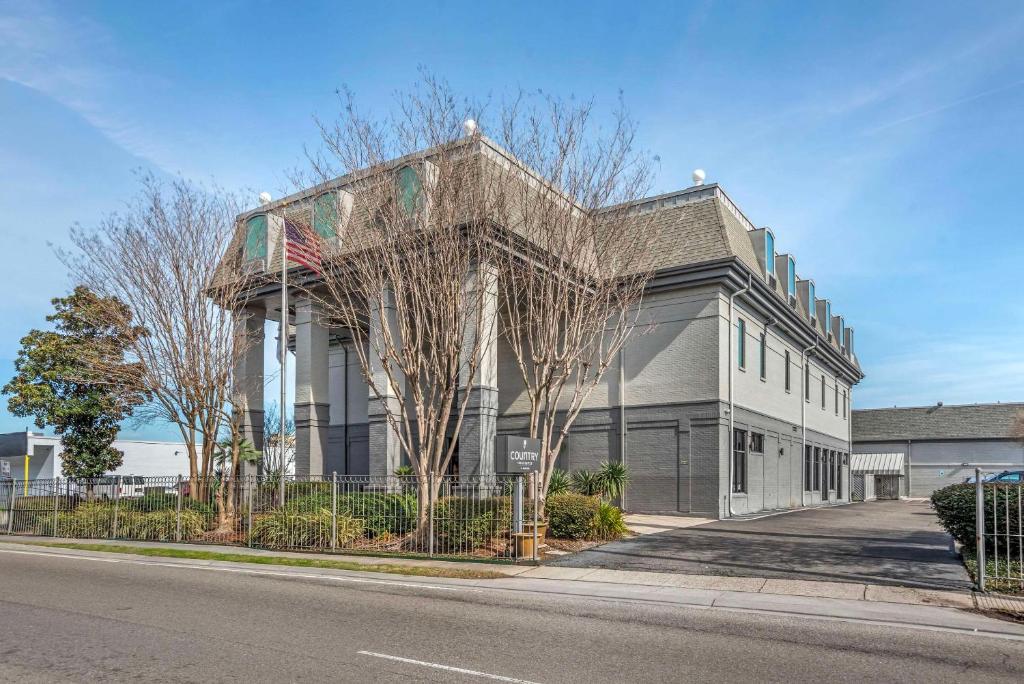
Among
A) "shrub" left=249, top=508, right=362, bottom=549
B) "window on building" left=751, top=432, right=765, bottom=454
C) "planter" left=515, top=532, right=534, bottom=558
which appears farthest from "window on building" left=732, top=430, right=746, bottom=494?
"shrub" left=249, top=508, right=362, bottom=549

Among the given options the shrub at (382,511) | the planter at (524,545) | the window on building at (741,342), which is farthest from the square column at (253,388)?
the window on building at (741,342)

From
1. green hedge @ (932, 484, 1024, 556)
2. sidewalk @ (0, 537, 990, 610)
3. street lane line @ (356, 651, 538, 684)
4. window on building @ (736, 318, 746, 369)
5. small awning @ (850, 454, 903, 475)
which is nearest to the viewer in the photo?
street lane line @ (356, 651, 538, 684)

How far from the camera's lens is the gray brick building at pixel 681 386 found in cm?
2647

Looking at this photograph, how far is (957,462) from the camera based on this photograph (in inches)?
2303

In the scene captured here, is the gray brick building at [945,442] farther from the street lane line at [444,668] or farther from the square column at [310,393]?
the street lane line at [444,668]

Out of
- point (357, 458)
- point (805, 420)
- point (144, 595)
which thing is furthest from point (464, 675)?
point (805, 420)

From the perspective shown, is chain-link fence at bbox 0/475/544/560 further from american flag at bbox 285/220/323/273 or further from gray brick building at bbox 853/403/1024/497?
gray brick building at bbox 853/403/1024/497

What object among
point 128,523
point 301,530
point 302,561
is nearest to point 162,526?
point 128,523

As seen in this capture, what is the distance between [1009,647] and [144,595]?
11435 millimetres

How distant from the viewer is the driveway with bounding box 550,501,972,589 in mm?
14016

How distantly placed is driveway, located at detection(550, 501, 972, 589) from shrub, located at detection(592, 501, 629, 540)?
0.49 meters

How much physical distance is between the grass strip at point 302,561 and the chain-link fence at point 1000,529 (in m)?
7.60

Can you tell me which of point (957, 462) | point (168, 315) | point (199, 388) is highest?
point (168, 315)

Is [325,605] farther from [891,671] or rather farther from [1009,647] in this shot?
[1009,647]
